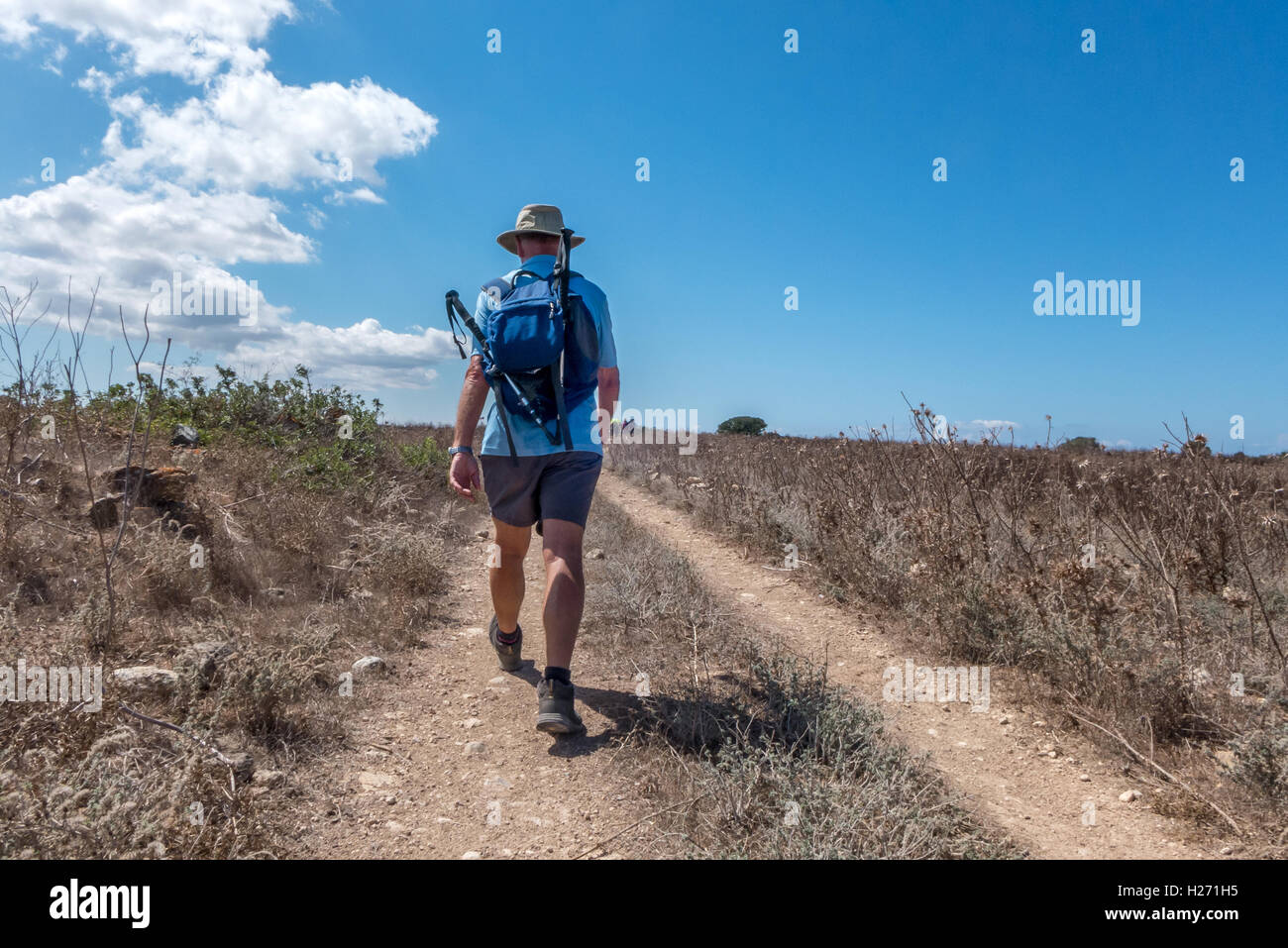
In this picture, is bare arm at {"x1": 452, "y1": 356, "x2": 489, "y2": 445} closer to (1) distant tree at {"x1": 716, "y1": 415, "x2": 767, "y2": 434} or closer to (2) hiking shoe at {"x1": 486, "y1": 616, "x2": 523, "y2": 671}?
(2) hiking shoe at {"x1": 486, "y1": 616, "x2": 523, "y2": 671}

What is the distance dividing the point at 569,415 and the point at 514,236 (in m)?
0.92

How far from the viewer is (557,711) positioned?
256 cm

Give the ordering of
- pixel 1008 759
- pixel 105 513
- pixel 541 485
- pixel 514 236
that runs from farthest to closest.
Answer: pixel 105 513 → pixel 514 236 → pixel 541 485 → pixel 1008 759

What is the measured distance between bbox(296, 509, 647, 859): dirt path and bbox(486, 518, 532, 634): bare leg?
0.33 metres

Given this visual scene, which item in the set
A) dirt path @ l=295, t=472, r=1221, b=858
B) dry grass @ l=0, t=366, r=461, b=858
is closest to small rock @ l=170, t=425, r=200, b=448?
dry grass @ l=0, t=366, r=461, b=858

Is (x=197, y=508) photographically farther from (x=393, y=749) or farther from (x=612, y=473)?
(x=612, y=473)

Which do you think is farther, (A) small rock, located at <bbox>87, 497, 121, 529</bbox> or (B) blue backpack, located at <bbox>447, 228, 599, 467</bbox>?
(A) small rock, located at <bbox>87, 497, 121, 529</bbox>

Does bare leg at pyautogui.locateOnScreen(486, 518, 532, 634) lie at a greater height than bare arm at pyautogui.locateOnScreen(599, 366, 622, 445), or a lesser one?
lesser

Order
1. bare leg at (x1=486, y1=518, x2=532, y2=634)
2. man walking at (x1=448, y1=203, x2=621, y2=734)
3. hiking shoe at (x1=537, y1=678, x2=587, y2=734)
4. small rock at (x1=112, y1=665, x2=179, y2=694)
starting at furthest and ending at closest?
bare leg at (x1=486, y1=518, x2=532, y2=634), man walking at (x1=448, y1=203, x2=621, y2=734), hiking shoe at (x1=537, y1=678, x2=587, y2=734), small rock at (x1=112, y1=665, x2=179, y2=694)

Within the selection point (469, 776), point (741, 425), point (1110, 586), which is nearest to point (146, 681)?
point (469, 776)

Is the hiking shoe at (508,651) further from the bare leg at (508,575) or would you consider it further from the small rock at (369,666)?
the small rock at (369,666)

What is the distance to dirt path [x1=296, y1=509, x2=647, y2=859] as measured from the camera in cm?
200

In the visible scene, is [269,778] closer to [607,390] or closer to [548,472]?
[548,472]

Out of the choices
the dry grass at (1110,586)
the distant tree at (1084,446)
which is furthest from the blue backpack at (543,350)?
the distant tree at (1084,446)
